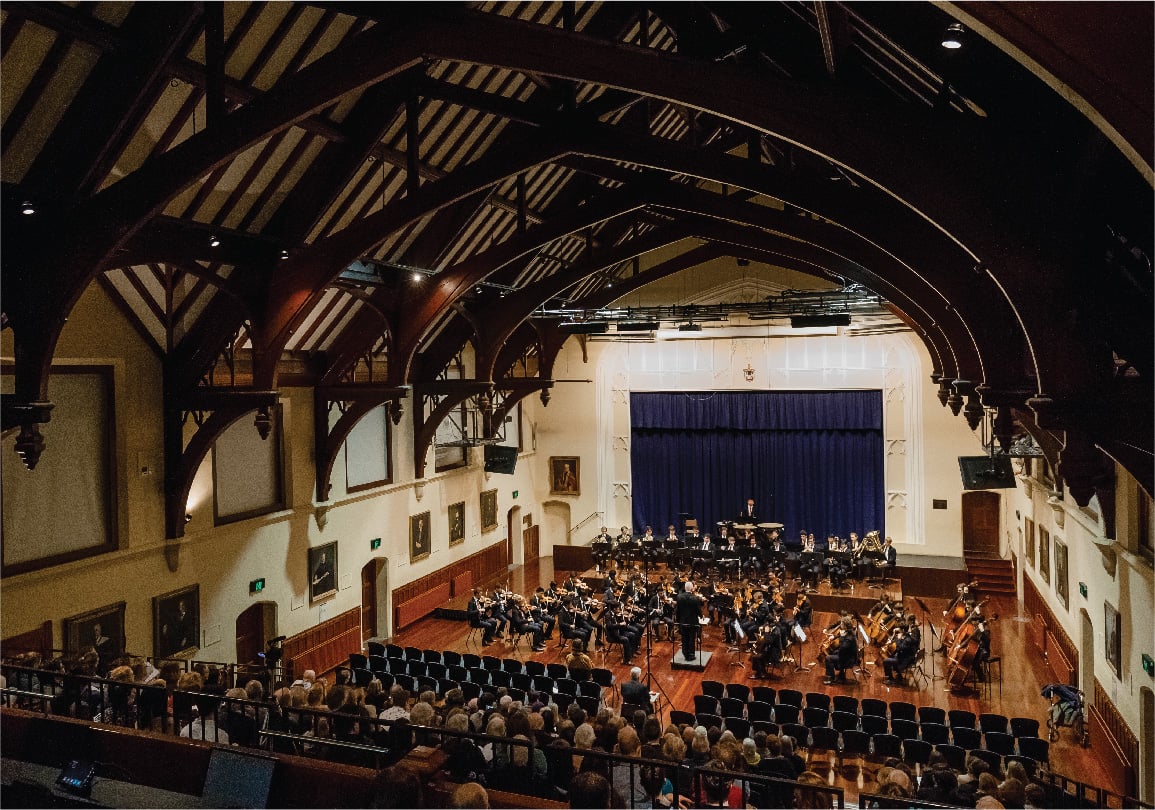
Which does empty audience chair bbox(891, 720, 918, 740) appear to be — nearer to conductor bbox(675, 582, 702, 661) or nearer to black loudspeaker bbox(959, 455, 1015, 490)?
conductor bbox(675, 582, 702, 661)

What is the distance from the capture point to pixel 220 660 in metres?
11.7

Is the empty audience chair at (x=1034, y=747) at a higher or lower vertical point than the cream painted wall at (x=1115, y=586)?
lower

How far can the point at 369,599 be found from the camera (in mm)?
15750

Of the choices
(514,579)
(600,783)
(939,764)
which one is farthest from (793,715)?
(514,579)

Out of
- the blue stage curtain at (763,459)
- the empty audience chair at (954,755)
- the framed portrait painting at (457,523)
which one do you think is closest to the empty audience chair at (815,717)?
the empty audience chair at (954,755)

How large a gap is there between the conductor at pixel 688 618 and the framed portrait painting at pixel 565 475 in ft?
29.5

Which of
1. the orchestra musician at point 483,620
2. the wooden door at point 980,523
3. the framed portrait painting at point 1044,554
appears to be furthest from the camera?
the wooden door at point 980,523

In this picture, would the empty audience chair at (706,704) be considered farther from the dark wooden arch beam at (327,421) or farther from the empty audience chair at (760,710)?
the dark wooden arch beam at (327,421)

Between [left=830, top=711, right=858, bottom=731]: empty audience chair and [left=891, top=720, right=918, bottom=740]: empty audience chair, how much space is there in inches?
17.5

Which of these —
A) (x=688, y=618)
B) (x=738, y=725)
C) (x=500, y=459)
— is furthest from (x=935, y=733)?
(x=500, y=459)

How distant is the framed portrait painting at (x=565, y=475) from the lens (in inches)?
891

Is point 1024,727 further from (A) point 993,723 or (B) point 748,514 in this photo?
(B) point 748,514

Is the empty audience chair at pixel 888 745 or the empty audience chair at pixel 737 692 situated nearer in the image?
the empty audience chair at pixel 888 745

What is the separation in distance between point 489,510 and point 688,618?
789 centimetres
